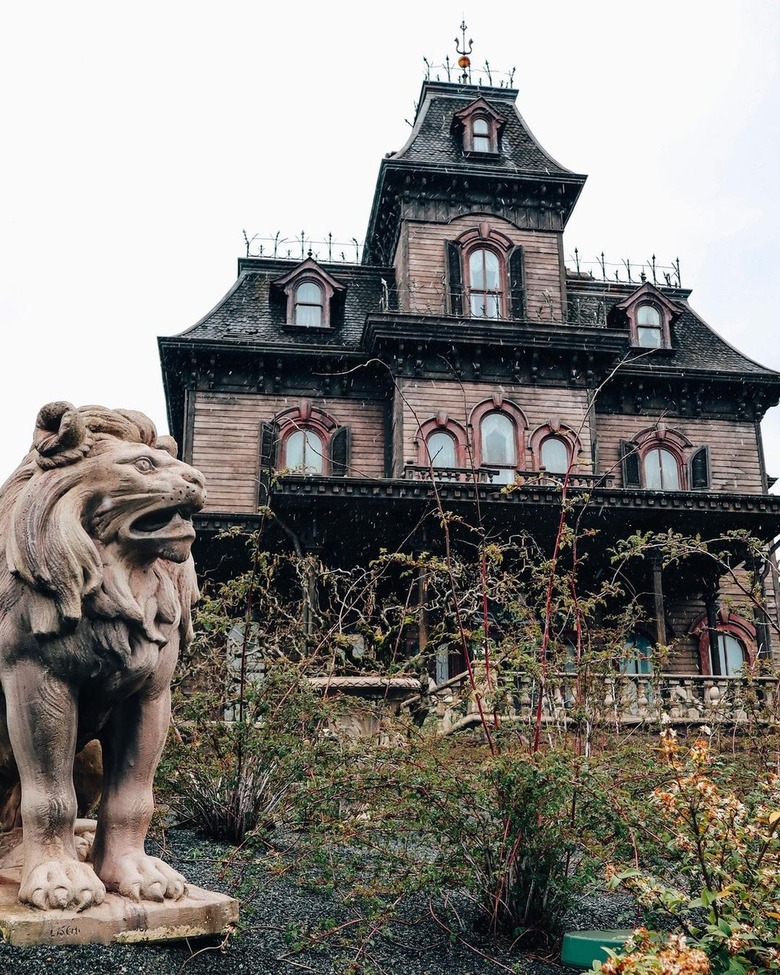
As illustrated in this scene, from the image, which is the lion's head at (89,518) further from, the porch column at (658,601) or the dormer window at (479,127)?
the dormer window at (479,127)

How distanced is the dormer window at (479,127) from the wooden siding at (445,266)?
216cm

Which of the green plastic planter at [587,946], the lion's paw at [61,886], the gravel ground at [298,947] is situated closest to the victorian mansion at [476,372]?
the gravel ground at [298,947]

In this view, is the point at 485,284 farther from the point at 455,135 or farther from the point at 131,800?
the point at 131,800

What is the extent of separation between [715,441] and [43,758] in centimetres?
2092

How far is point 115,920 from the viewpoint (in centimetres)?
343

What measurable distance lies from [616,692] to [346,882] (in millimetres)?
2970

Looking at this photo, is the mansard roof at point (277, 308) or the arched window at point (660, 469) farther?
the arched window at point (660, 469)

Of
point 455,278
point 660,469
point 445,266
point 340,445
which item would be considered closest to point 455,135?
point 445,266

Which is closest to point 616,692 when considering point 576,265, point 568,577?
point 568,577

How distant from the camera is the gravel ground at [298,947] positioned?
3.42 meters

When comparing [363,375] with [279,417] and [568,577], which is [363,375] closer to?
[279,417]

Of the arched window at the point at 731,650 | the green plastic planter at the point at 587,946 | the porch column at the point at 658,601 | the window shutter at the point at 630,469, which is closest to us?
the green plastic planter at the point at 587,946

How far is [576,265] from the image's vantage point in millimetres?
25922

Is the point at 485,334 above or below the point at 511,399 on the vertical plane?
above
